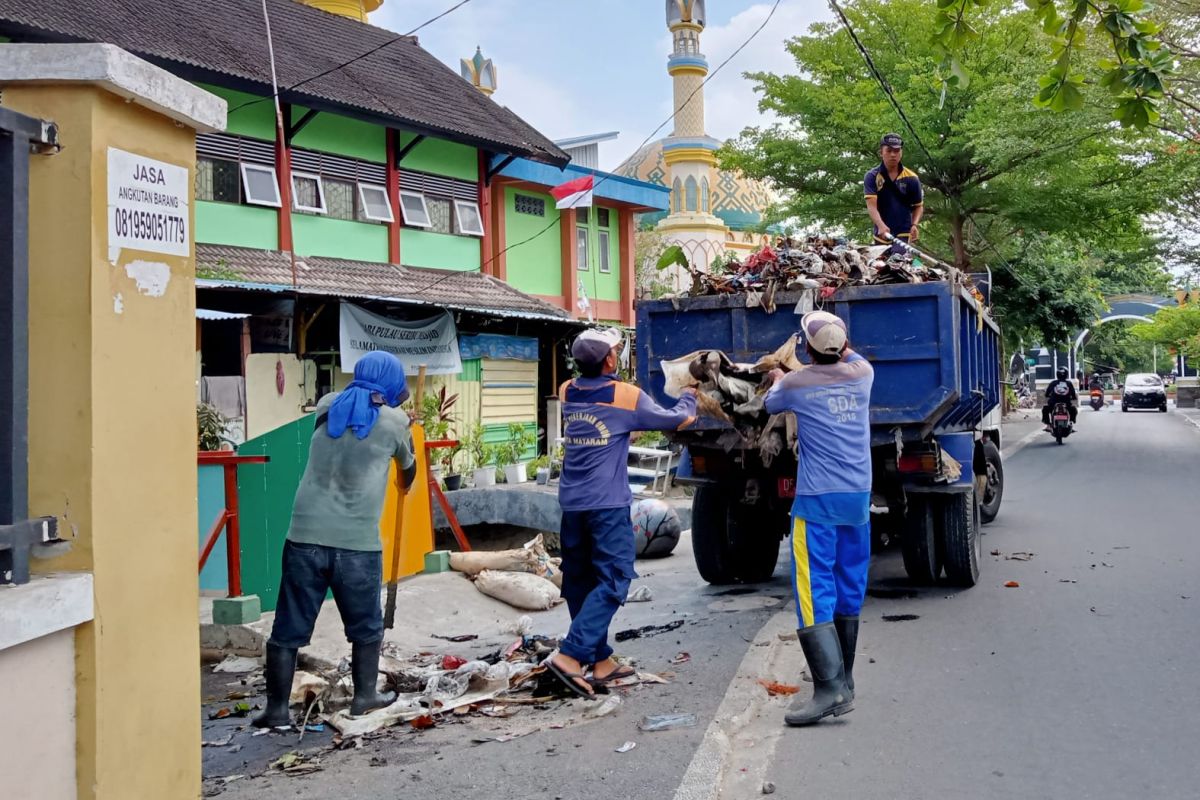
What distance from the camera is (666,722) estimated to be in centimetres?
485

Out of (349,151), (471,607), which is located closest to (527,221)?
(349,151)

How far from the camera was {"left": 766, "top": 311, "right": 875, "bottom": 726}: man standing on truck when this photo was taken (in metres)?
4.91

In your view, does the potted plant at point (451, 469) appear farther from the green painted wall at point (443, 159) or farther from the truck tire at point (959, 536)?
the truck tire at point (959, 536)

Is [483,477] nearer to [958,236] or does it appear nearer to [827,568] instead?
[827,568]

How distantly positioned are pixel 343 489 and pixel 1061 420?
2176 centimetres

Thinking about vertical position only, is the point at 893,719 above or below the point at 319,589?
below

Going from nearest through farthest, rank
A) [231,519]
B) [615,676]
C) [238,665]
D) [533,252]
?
[615,676] < [238,665] < [231,519] < [533,252]

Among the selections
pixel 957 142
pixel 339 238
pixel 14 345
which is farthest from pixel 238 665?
pixel 957 142

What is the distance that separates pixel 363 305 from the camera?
1465 cm

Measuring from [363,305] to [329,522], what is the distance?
9888mm

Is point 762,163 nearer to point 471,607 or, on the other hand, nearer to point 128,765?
point 471,607

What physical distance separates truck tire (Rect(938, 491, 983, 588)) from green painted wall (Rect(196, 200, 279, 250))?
979cm

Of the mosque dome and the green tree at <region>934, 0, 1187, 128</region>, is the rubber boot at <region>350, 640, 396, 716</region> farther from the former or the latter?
the mosque dome

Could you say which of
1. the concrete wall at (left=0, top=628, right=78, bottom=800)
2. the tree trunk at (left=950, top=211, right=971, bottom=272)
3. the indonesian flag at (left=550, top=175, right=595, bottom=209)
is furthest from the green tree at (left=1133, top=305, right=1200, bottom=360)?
the concrete wall at (left=0, top=628, right=78, bottom=800)
